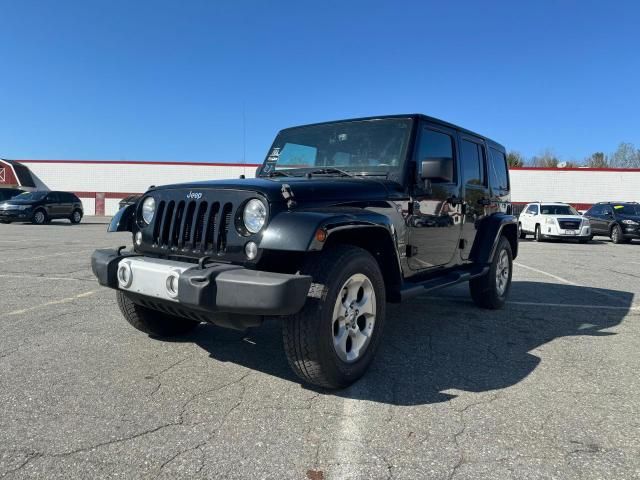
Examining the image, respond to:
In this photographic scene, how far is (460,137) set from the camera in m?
5.04

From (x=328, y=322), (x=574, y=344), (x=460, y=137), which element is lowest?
(x=574, y=344)

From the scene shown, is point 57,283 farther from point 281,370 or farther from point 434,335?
point 434,335

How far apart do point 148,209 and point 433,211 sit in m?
2.40

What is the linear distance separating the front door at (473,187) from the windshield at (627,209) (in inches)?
618

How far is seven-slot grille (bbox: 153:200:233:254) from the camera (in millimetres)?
3053

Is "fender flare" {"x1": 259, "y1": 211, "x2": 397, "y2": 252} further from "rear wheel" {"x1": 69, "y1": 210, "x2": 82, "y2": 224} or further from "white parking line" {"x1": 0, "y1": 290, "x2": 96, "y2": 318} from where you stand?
"rear wheel" {"x1": 69, "y1": 210, "x2": 82, "y2": 224}

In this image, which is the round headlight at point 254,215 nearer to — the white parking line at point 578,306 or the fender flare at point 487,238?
the fender flare at point 487,238

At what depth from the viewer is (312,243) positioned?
2.69m

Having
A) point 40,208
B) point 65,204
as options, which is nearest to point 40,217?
point 40,208

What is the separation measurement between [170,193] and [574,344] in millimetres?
3620

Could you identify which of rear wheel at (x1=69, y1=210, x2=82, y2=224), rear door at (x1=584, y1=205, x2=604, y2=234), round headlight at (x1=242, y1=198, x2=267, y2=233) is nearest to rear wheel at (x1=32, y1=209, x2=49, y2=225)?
rear wheel at (x1=69, y1=210, x2=82, y2=224)

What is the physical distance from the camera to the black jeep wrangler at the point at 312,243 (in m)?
2.74

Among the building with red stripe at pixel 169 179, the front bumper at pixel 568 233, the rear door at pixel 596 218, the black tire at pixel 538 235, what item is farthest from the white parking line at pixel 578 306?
the building with red stripe at pixel 169 179

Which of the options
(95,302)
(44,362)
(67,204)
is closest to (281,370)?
(44,362)
